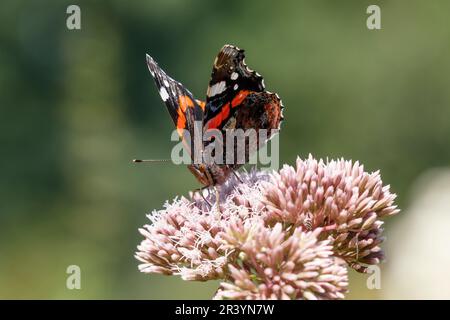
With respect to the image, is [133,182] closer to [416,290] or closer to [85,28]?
[85,28]

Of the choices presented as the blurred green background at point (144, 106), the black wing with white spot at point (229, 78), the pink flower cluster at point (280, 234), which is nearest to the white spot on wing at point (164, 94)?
the black wing with white spot at point (229, 78)

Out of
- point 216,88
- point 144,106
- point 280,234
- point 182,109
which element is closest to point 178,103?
point 182,109

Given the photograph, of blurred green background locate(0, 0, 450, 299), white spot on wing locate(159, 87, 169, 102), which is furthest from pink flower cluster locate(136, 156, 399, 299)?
blurred green background locate(0, 0, 450, 299)

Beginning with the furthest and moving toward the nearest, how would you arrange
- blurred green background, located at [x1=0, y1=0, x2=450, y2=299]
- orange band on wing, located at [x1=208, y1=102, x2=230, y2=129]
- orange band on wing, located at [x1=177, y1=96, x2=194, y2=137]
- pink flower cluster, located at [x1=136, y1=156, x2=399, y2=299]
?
1. blurred green background, located at [x1=0, y1=0, x2=450, y2=299]
2. orange band on wing, located at [x1=177, y1=96, x2=194, y2=137]
3. orange band on wing, located at [x1=208, y1=102, x2=230, y2=129]
4. pink flower cluster, located at [x1=136, y1=156, x2=399, y2=299]

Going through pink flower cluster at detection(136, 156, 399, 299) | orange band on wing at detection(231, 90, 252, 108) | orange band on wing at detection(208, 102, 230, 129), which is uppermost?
orange band on wing at detection(231, 90, 252, 108)

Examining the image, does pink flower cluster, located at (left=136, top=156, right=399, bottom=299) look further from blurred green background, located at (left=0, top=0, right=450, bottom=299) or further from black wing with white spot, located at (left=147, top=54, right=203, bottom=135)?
blurred green background, located at (left=0, top=0, right=450, bottom=299)

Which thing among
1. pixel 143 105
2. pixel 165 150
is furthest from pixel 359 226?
pixel 143 105
